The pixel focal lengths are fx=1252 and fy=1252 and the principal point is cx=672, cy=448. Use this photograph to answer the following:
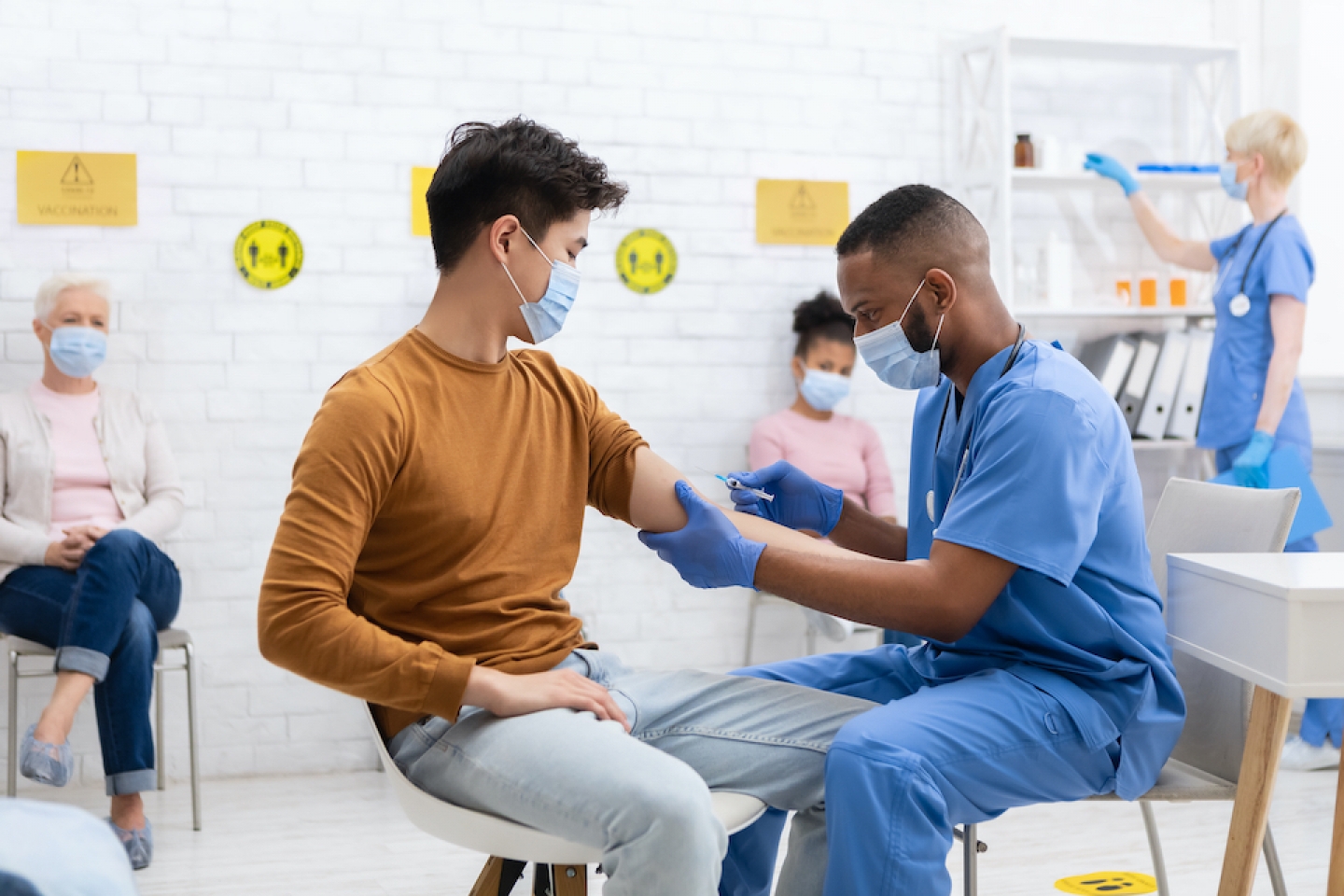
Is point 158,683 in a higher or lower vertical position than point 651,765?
lower

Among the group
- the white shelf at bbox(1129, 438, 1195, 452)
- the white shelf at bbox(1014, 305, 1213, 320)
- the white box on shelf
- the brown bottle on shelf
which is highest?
the brown bottle on shelf

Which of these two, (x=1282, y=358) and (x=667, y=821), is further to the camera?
(x=1282, y=358)

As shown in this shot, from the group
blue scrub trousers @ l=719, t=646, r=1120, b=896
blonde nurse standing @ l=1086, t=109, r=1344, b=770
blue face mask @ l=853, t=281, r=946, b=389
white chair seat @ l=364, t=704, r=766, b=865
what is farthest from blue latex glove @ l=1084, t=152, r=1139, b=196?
white chair seat @ l=364, t=704, r=766, b=865

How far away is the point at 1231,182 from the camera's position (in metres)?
3.34

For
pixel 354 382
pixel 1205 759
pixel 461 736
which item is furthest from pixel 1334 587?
pixel 354 382

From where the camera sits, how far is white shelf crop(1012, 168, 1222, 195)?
3580mm

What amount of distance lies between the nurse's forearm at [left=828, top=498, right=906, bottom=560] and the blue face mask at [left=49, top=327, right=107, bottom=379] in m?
1.91

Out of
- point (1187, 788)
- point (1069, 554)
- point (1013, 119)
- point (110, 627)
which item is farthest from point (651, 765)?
point (1013, 119)

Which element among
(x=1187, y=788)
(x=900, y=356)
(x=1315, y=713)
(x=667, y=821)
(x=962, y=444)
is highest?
(x=900, y=356)

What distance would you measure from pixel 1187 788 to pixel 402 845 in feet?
5.54

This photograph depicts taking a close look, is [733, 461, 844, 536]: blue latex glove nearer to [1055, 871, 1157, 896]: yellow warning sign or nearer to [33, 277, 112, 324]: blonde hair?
[1055, 871, 1157, 896]: yellow warning sign

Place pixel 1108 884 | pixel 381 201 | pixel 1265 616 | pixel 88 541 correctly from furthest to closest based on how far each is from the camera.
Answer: pixel 381 201
pixel 88 541
pixel 1108 884
pixel 1265 616

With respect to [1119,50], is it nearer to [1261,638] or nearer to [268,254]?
[268,254]

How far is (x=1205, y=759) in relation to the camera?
1.77m
